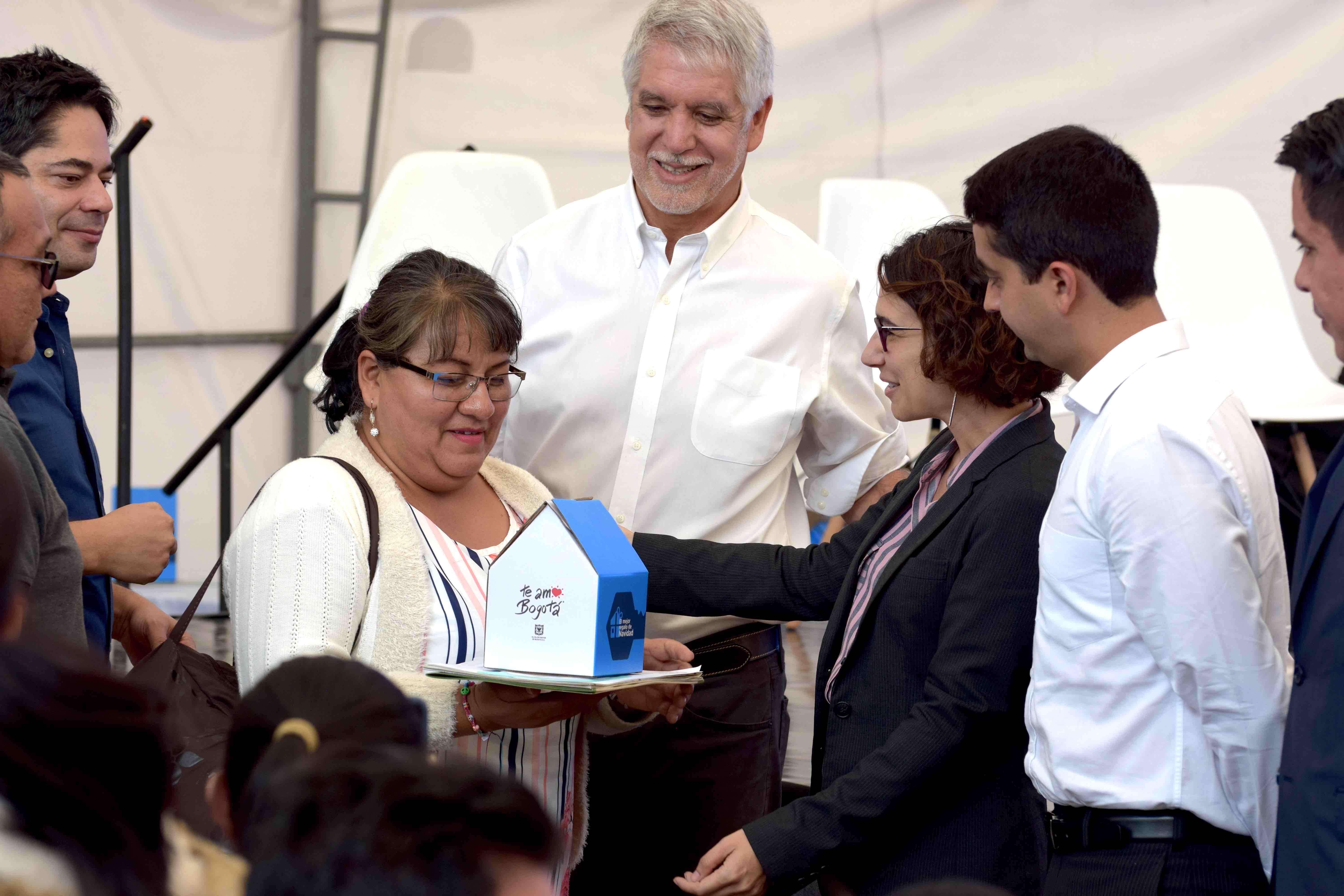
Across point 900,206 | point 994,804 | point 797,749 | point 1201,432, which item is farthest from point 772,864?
point 900,206

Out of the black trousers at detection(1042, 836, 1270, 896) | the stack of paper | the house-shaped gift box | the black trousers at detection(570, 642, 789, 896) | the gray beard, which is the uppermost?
the gray beard

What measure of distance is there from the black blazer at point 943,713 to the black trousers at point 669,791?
0.37 m

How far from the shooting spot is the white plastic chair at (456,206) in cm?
371

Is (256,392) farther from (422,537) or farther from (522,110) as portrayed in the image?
(422,537)

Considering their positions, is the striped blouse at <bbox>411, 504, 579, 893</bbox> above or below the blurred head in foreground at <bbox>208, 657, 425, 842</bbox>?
below

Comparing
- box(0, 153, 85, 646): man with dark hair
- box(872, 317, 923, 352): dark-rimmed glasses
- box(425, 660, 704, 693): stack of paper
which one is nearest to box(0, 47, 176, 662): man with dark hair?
box(0, 153, 85, 646): man with dark hair

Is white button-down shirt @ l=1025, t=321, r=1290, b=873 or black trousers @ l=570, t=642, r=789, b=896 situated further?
black trousers @ l=570, t=642, r=789, b=896

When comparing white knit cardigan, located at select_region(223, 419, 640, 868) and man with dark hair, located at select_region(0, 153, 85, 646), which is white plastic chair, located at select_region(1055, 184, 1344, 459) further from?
man with dark hair, located at select_region(0, 153, 85, 646)

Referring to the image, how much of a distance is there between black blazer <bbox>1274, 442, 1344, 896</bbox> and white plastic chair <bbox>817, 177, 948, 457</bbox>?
284cm

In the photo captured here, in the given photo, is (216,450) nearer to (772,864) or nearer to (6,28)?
(6,28)

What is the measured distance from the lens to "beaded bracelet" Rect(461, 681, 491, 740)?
1564 mm

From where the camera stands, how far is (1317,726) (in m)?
1.20

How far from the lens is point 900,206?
4246 millimetres

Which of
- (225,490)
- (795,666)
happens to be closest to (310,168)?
(225,490)
